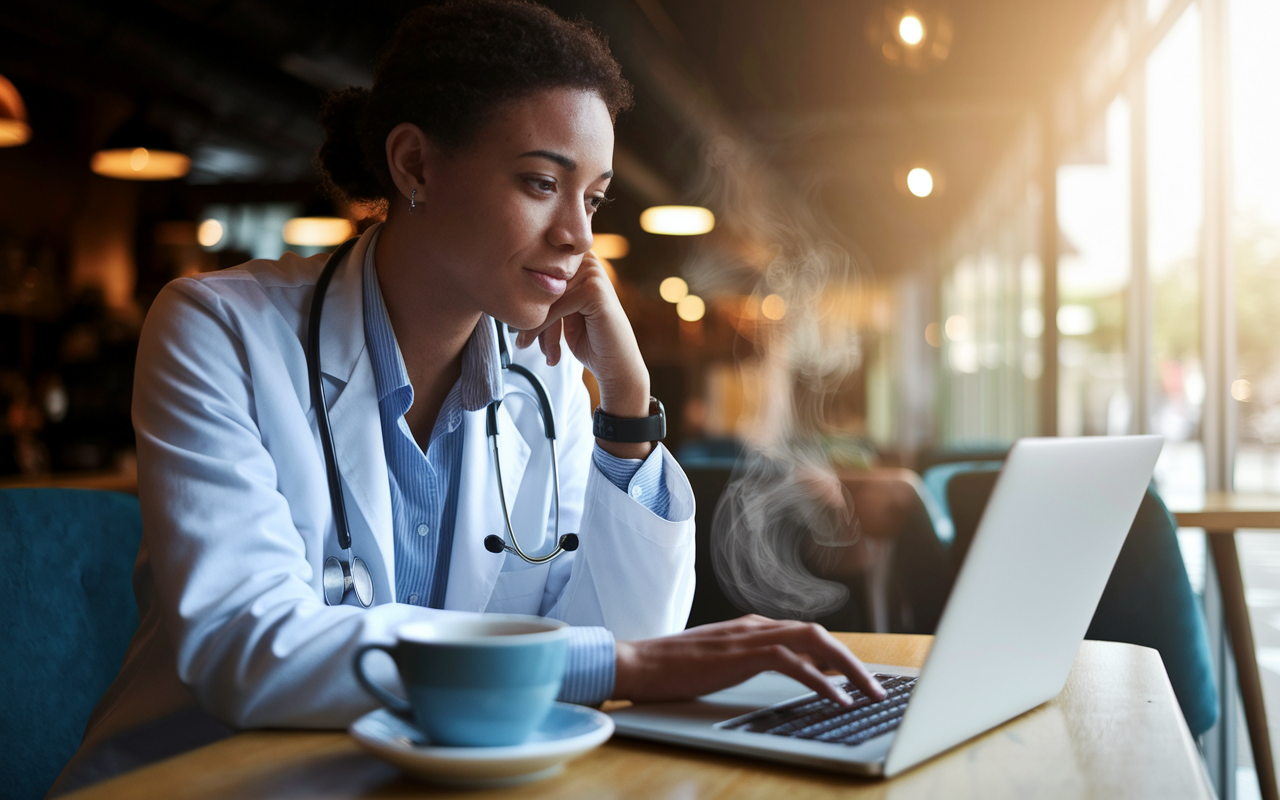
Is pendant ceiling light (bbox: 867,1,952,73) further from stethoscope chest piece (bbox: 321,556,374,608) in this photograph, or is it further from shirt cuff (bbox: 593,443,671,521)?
stethoscope chest piece (bbox: 321,556,374,608)

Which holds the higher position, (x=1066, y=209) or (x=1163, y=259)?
(x=1066, y=209)

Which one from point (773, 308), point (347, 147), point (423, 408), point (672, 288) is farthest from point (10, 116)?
point (773, 308)

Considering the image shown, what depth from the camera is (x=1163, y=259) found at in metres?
3.64

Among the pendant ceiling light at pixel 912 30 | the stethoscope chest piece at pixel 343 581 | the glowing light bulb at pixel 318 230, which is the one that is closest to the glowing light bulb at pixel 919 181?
the pendant ceiling light at pixel 912 30

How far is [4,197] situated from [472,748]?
7.21 m

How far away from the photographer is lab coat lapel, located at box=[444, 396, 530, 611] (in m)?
1.22

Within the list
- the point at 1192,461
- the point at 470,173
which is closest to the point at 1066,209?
the point at 1192,461

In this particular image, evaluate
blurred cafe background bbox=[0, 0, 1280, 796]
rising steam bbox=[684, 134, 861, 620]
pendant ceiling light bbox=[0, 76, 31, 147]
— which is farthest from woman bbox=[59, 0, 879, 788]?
pendant ceiling light bbox=[0, 76, 31, 147]

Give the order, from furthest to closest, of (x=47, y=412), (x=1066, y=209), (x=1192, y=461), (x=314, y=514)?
(x=47, y=412), (x=1066, y=209), (x=1192, y=461), (x=314, y=514)

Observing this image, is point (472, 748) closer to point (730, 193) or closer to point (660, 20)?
point (660, 20)

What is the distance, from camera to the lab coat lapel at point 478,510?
48.1 inches

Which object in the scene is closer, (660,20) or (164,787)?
(164,787)

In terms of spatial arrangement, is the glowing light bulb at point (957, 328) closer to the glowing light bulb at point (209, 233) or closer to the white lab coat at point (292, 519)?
the glowing light bulb at point (209, 233)

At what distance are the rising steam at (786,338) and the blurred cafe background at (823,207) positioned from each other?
2.9 inches
